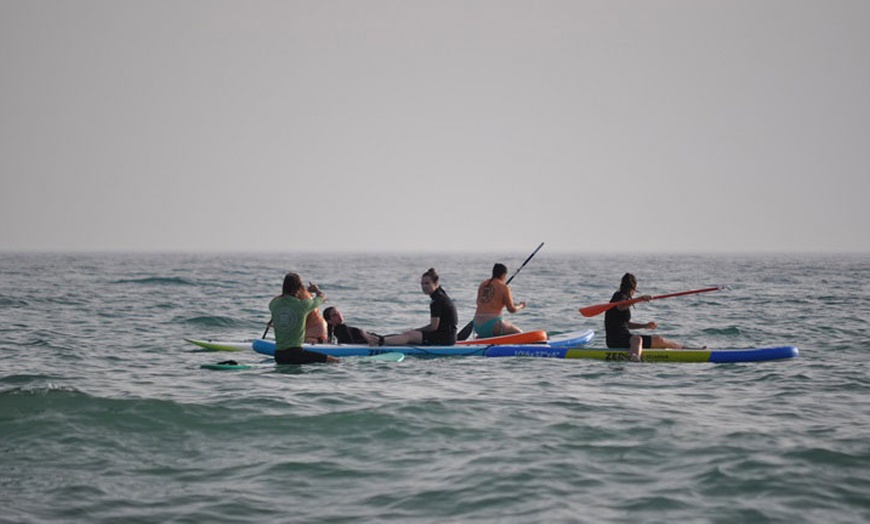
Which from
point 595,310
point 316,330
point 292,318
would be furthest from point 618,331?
point 292,318

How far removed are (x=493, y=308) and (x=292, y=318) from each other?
456 cm

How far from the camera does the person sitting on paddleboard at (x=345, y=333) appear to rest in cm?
1608

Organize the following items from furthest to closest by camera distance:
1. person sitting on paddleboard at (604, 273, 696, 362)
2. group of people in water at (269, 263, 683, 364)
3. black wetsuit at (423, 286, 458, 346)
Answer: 1. black wetsuit at (423, 286, 458, 346)
2. person sitting on paddleboard at (604, 273, 696, 362)
3. group of people in water at (269, 263, 683, 364)

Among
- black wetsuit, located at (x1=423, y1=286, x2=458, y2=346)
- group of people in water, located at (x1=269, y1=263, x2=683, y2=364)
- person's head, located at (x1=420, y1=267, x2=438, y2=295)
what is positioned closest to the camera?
group of people in water, located at (x1=269, y1=263, x2=683, y2=364)

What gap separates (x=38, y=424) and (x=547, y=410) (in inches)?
223

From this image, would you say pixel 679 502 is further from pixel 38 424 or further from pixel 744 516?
pixel 38 424

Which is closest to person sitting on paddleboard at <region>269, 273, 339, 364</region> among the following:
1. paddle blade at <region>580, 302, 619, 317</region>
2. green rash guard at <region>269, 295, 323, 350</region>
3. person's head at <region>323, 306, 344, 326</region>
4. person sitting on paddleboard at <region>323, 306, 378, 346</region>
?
green rash guard at <region>269, 295, 323, 350</region>

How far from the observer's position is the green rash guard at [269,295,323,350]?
44.1ft

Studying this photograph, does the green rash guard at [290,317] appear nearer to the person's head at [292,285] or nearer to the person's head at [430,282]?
the person's head at [292,285]

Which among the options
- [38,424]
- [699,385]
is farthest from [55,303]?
[699,385]

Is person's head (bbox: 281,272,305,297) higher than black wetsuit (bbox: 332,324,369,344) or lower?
higher

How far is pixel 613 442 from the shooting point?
905 cm

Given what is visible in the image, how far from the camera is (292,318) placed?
1358 centimetres

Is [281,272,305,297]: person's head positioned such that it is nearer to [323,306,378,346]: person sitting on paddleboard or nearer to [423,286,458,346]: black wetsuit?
[323,306,378,346]: person sitting on paddleboard
